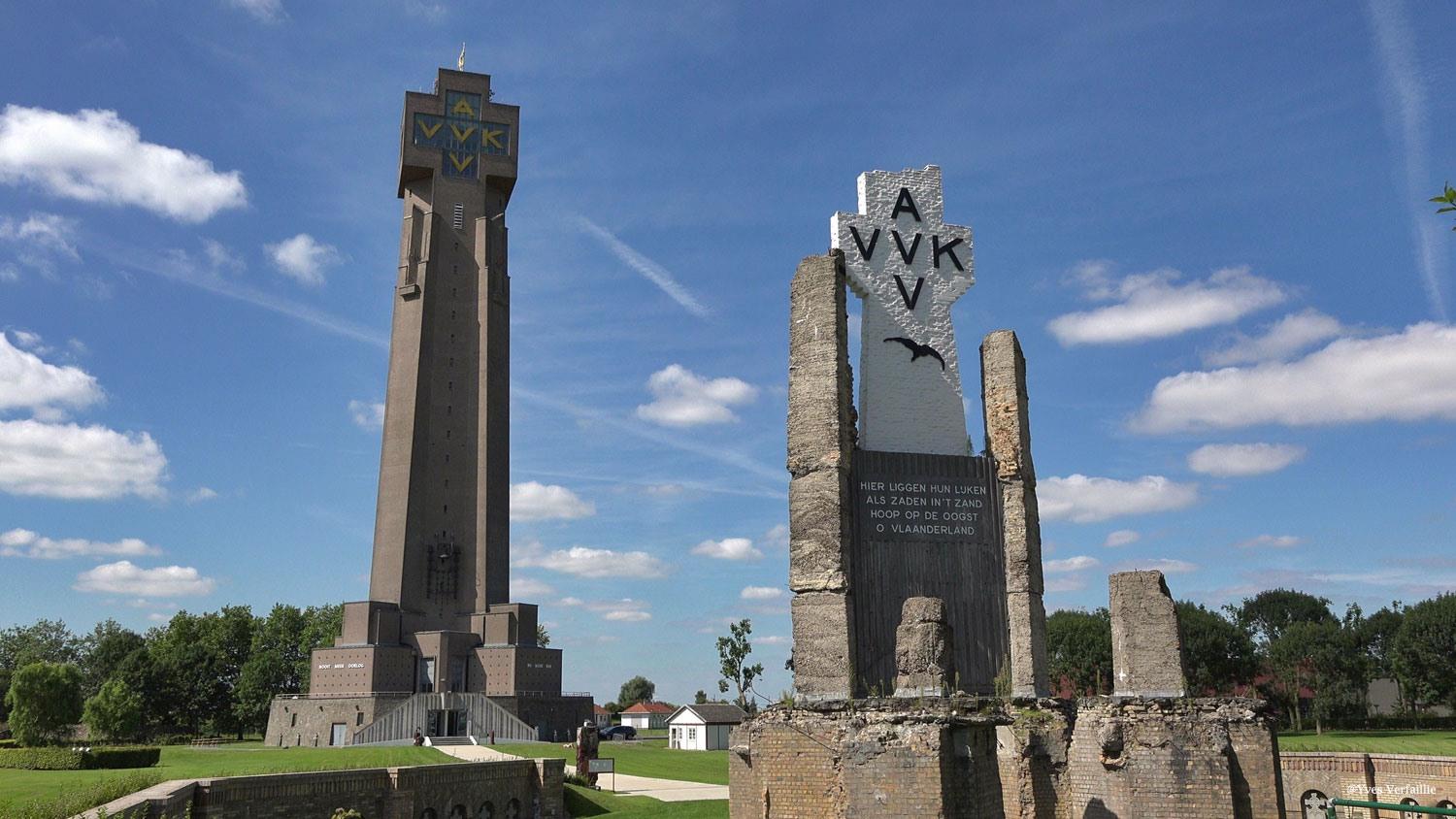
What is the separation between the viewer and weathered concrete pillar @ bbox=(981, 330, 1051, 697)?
1603 cm

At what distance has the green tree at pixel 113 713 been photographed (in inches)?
2167

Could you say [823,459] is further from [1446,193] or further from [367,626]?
[367,626]

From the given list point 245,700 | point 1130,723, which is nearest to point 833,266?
point 1130,723

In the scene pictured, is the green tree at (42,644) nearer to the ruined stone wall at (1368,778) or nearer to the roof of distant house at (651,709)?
the roof of distant house at (651,709)

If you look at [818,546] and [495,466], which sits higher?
[495,466]

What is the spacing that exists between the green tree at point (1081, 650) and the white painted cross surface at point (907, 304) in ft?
147

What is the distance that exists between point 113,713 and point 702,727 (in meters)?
31.0

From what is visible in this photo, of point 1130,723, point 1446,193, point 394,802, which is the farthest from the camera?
point 394,802

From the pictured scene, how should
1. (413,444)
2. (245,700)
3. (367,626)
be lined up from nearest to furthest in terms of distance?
(367,626), (413,444), (245,700)

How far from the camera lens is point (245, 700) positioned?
63.4 metres

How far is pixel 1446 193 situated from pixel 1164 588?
1002 centimetres

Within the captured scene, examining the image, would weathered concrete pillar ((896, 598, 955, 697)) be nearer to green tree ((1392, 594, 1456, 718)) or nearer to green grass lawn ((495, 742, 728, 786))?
green grass lawn ((495, 742, 728, 786))

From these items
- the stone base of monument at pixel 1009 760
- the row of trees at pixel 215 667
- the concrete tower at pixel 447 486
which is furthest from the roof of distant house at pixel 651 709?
the stone base of monument at pixel 1009 760

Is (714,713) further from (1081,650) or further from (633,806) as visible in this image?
(633,806)
